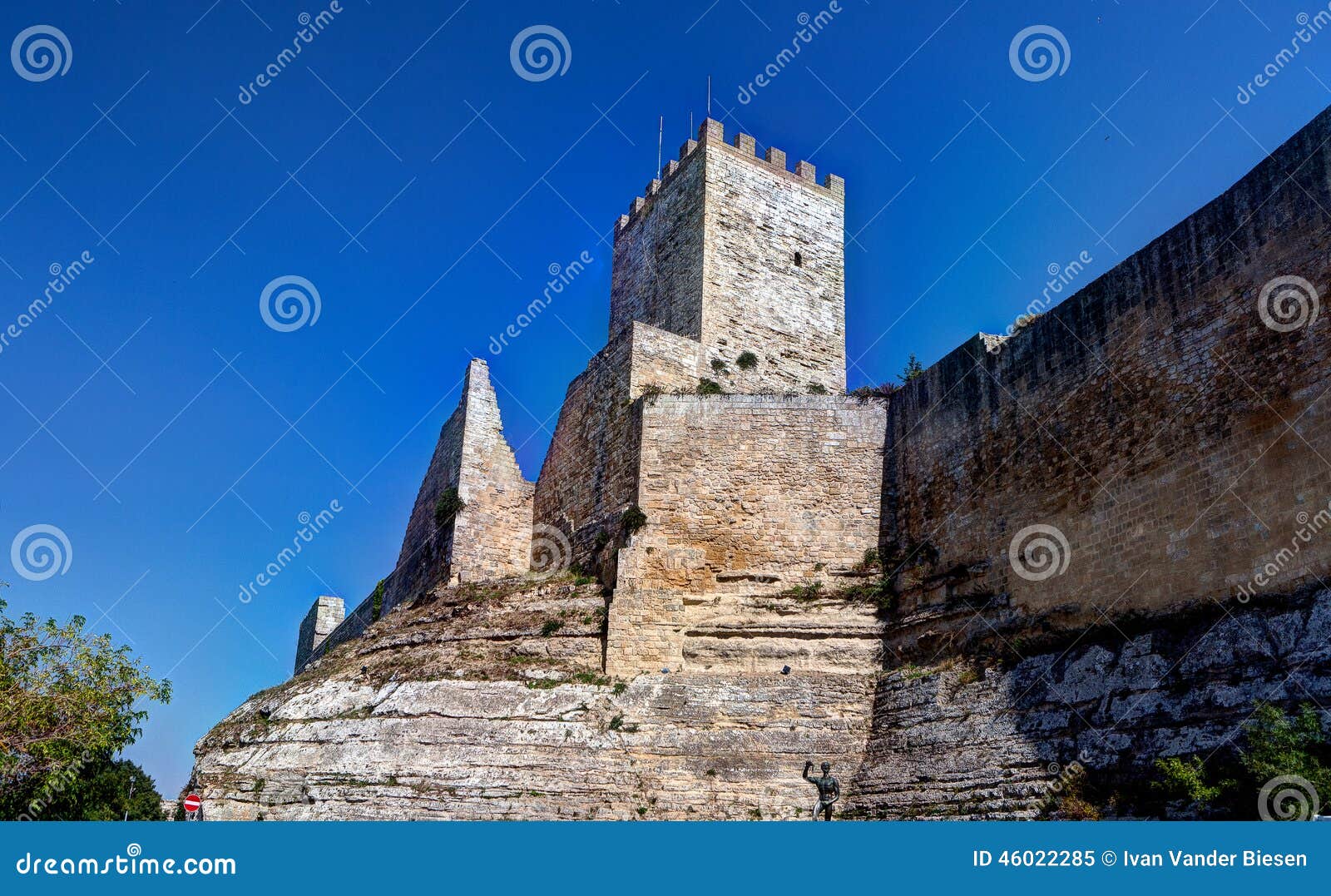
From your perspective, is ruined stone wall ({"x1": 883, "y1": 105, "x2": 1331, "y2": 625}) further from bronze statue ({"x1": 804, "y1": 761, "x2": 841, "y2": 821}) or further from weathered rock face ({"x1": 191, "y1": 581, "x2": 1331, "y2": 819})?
bronze statue ({"x1": 804, "y1": 761, "x2": 841, "y2": 821})

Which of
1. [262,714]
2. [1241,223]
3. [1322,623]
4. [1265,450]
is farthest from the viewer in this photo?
[262,714]

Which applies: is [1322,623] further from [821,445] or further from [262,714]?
[262,714]

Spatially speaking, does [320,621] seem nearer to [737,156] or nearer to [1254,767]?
[737,156]

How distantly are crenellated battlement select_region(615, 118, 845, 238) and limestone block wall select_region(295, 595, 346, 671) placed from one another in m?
16.9

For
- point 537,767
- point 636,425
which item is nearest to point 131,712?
point 537,767

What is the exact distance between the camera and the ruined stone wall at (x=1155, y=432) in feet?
40.1

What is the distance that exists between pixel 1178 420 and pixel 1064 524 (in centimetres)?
222

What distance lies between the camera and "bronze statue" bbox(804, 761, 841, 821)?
43.7ft

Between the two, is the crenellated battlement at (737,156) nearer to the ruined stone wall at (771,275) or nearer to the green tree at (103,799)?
the ruined stone wall at (771,275)

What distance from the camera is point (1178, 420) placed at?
13656 millimetres

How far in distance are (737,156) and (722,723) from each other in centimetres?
1498

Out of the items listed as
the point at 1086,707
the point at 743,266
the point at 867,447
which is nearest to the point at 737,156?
the point at 743,266

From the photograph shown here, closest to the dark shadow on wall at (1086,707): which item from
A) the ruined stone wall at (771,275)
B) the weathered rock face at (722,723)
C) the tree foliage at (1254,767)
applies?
the weathered rock face at (722,723)

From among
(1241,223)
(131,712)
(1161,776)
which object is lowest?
(1161,776)
